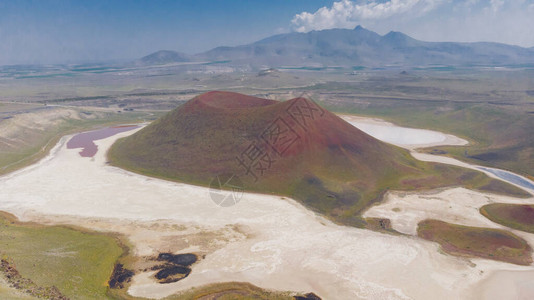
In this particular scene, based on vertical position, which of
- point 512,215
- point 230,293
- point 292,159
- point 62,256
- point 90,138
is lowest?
point 230,293

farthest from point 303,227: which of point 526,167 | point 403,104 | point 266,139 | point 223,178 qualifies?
point 403,104

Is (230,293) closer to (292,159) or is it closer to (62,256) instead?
(62,256)

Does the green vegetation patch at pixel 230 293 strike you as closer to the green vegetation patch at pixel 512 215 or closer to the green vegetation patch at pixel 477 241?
the green vegetation patch at pixel 477 241

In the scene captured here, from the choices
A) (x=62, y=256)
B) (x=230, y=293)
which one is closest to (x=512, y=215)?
(x=230, y=293)

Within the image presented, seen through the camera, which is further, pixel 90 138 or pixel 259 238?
pixel 90 138

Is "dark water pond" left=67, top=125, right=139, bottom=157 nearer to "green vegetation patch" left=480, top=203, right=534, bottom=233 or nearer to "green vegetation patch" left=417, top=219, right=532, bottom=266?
"green vegetation patch" left=417, top=219, right=532, bottom=266

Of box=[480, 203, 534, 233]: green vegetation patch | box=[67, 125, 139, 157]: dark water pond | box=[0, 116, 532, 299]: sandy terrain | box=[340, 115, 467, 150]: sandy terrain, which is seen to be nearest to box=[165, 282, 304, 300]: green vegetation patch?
box=[0, 116, 532, 299]: sandy terrain

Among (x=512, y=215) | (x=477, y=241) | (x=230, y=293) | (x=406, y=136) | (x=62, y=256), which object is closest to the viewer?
(x=230, y=293)
